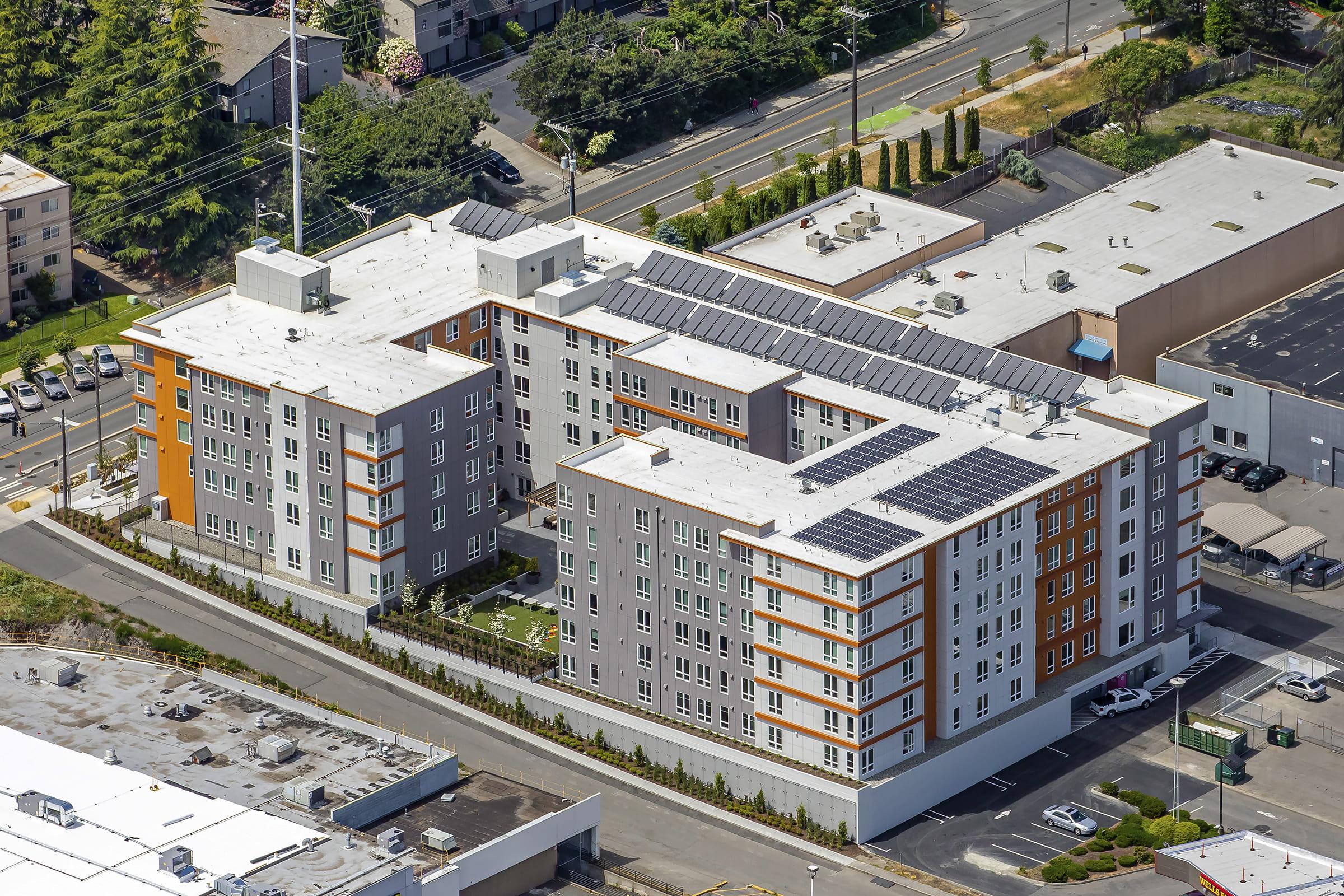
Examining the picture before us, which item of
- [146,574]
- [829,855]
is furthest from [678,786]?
[146,574]

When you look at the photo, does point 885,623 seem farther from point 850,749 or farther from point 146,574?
point 146,574

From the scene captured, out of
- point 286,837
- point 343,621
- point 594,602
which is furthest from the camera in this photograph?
point 343,621

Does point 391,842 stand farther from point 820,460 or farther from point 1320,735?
point 1320,735

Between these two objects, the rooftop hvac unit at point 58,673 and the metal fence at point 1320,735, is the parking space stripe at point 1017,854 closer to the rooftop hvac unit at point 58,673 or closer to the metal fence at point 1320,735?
the metal fence at point 1320,735

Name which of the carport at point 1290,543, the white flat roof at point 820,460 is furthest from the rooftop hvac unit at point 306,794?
the carport at point 1290,543

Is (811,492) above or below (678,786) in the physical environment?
above

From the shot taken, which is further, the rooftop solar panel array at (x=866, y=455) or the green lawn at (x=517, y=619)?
the green lawn at (x=517, y=619)
